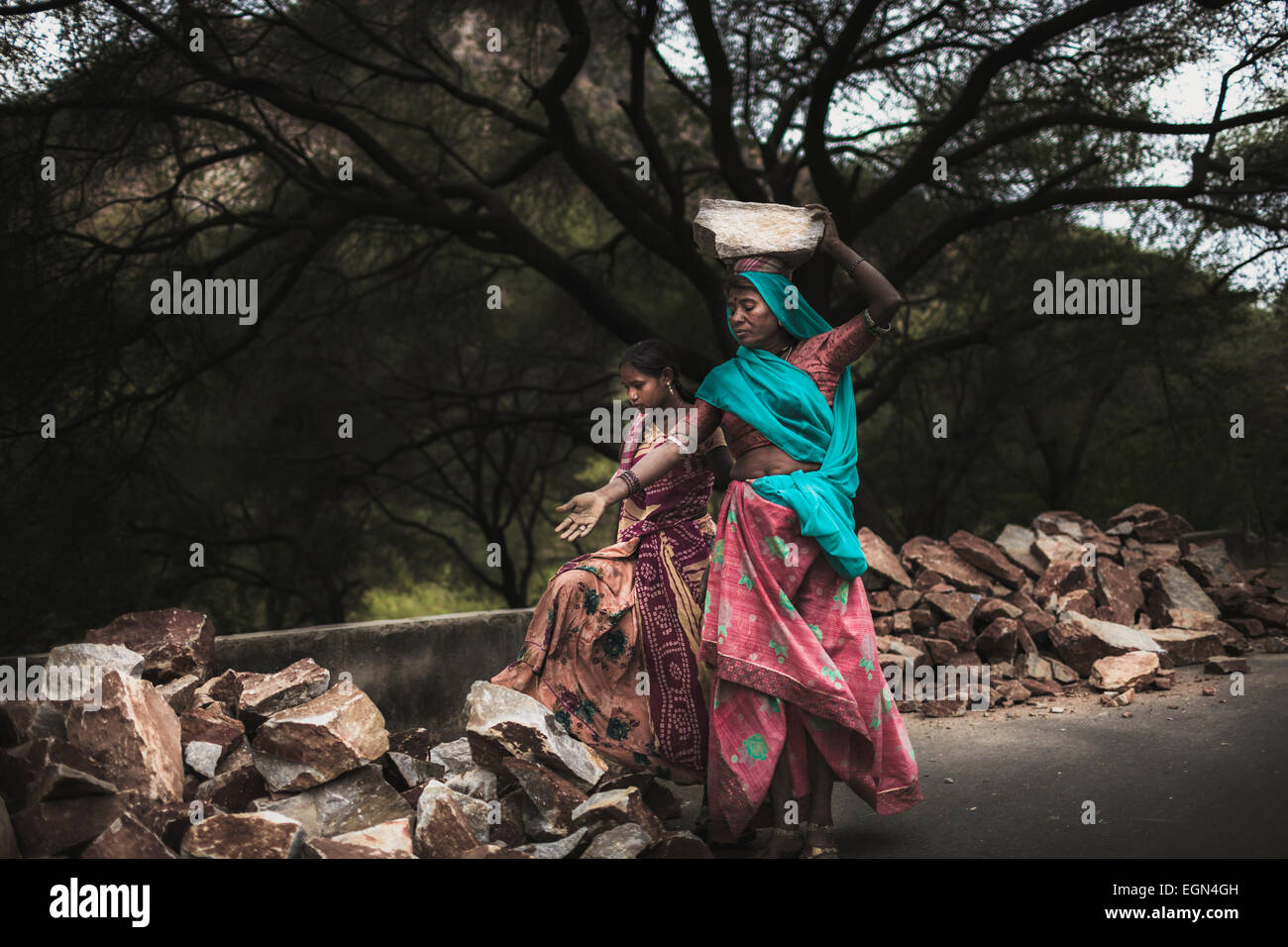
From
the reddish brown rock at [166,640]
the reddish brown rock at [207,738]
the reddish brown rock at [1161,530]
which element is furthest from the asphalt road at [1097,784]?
the reddish brown rock at [1161,530]

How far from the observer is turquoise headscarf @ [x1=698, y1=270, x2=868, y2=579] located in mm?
3625

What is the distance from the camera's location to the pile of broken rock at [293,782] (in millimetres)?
3273

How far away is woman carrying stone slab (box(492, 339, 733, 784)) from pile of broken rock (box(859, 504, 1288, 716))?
7.75ft

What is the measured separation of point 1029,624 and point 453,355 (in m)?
9.33

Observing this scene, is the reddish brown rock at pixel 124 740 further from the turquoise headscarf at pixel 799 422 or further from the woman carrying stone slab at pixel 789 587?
the turquoise headscarf at pixel 799 422

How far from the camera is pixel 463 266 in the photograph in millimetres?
12773

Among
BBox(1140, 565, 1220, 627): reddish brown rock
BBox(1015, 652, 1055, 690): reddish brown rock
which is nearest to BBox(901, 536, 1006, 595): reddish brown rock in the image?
BBox(1015, 652, 1055, 690): reddish brown rock

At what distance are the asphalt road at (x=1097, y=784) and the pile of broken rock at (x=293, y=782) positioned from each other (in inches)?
22.7

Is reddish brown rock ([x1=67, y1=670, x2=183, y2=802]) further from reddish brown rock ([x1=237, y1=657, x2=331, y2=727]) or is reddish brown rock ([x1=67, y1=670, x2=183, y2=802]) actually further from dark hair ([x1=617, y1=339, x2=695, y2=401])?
dark hair ([x1=617, y1=339, x2=695, y2=401])

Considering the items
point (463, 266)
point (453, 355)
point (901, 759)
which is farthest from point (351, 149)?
point (901, 759)

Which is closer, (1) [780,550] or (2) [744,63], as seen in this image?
(1) [780,550]

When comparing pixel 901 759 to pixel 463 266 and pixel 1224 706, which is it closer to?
pixel 1224 706

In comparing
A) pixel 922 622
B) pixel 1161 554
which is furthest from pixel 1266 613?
pixel 922 622

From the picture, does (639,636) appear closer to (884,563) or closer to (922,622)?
(922,622)
